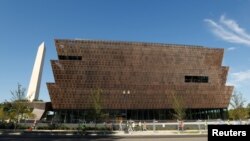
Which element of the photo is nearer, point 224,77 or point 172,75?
point 172,75

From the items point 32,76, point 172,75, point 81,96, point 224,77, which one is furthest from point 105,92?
point 224,77

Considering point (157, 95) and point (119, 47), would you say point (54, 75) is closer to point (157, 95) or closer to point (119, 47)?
point (119, 47)

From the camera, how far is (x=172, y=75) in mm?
86500

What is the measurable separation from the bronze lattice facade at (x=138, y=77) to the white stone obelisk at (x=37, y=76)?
21.2m

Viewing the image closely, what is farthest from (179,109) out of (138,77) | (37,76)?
(37,76)

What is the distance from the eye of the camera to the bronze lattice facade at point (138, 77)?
251ft

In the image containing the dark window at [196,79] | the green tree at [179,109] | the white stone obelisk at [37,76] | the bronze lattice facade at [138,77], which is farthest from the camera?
the white stone obelisk at [37,76]

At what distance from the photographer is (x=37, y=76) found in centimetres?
9500

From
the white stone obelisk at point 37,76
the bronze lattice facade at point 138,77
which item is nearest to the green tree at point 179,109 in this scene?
the bronze lattice facade at point 138,77

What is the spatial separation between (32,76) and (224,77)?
223ft

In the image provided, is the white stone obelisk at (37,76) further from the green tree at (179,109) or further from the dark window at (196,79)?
the dark window at (196,79)

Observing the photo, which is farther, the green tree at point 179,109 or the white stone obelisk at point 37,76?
the white stone obelisk at point 37,76

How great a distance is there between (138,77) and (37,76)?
36.7 m

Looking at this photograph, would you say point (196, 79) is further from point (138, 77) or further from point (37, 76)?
point (37, 76)
